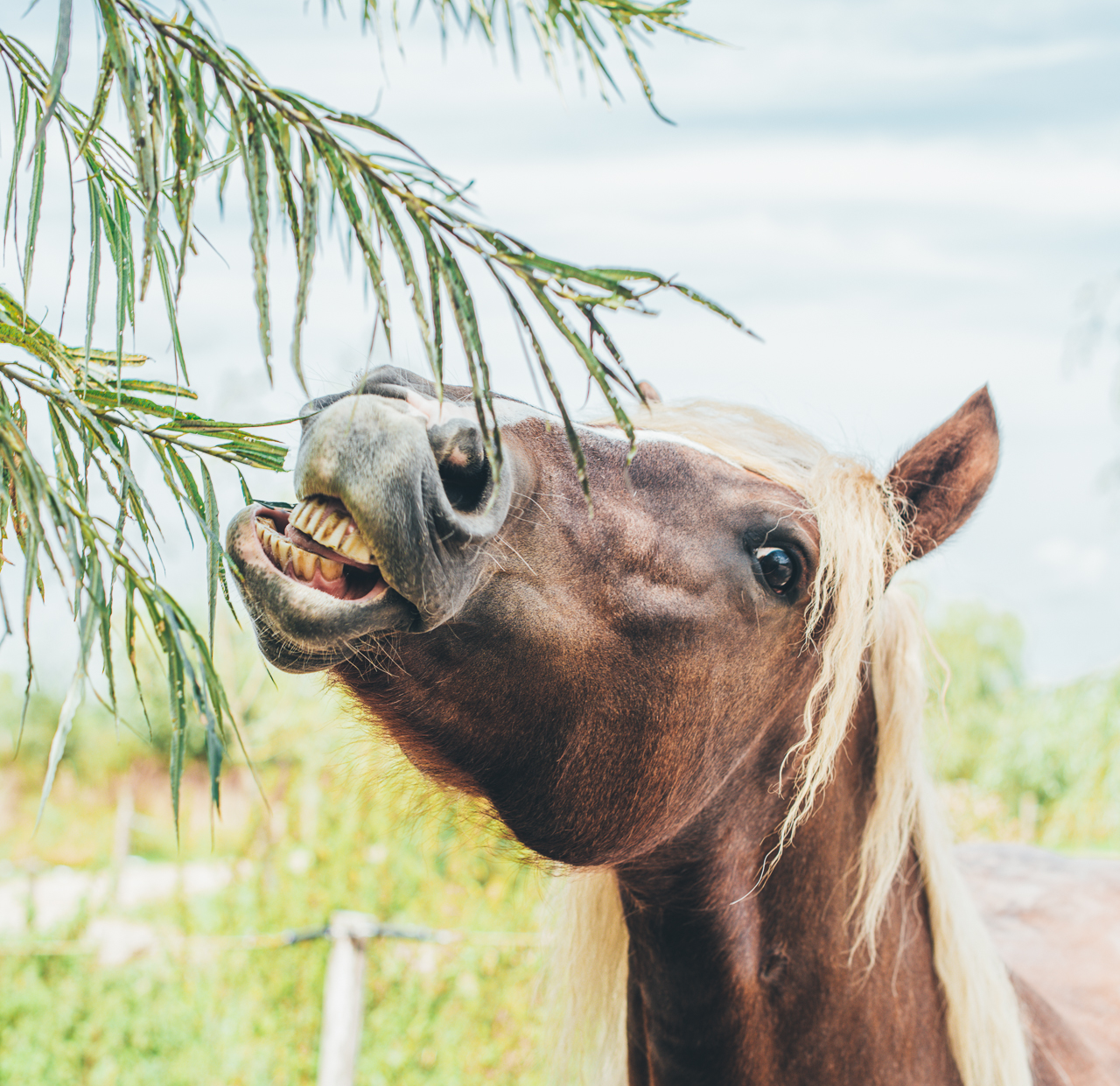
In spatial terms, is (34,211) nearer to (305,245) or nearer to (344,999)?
(305,245)

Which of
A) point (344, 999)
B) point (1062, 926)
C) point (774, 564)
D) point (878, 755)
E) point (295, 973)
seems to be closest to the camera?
point (774, 564)

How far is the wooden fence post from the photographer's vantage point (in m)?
3.79

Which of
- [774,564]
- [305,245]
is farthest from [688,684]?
[305,245]

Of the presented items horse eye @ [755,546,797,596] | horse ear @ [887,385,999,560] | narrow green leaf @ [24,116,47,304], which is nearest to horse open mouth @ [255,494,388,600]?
narrow green leaf @ [24,116,47,304]

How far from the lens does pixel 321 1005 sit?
480 cm

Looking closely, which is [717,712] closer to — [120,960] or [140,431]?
[140,431]

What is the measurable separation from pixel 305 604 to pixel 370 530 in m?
0.11

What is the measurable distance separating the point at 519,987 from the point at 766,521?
4.21 metres

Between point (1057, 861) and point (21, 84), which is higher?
point (21, 84)

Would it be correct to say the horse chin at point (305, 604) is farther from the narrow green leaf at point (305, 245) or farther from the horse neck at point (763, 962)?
the horse neck at point (763, 962)

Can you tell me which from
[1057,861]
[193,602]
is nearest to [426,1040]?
[1057,861]

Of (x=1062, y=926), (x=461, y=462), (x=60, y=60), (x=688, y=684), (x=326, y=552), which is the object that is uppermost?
(x=60, y=60)

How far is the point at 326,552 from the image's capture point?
1012mm

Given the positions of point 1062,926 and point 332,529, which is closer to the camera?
point 332,529
